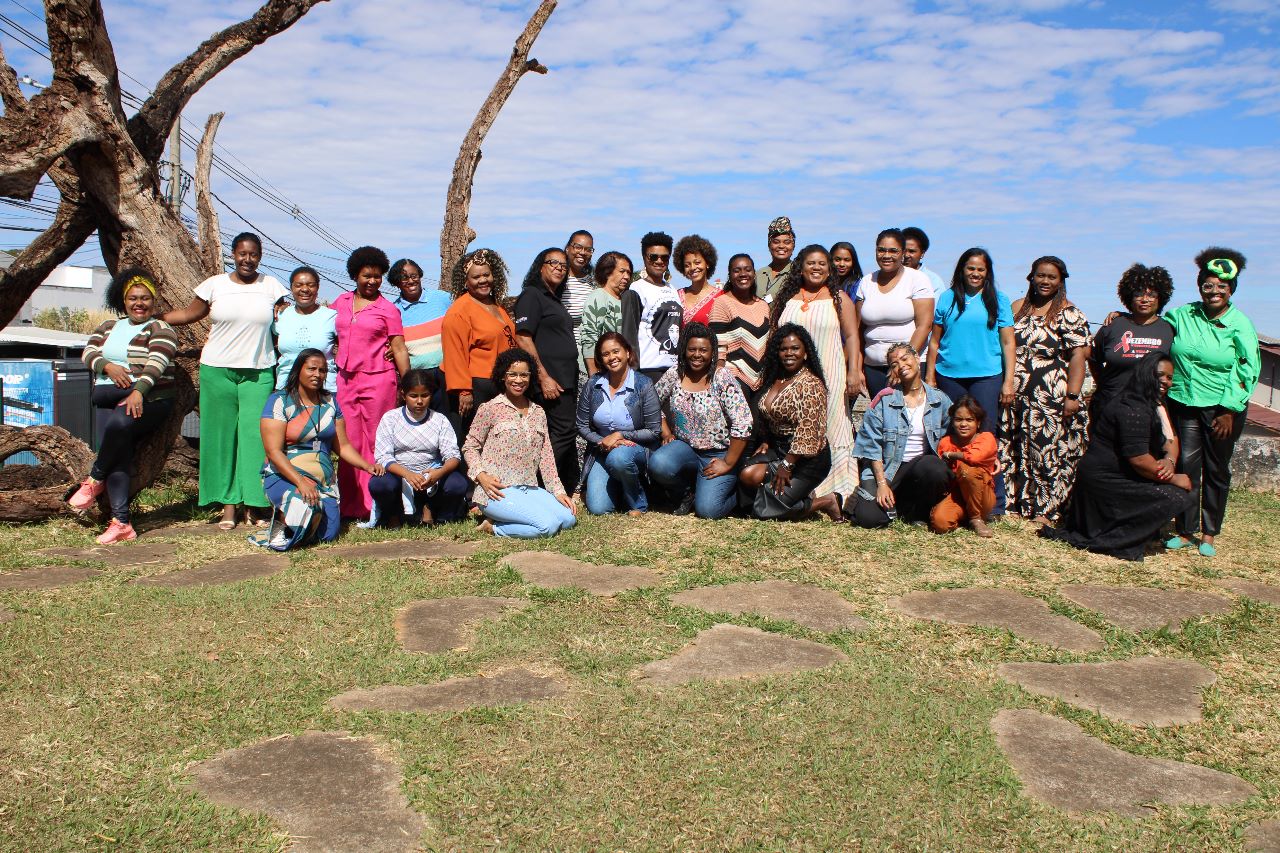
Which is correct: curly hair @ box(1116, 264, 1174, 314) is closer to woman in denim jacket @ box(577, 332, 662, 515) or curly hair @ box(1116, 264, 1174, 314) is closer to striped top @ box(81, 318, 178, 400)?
woman in denim jacket @ box(577, 332, 662, 515)

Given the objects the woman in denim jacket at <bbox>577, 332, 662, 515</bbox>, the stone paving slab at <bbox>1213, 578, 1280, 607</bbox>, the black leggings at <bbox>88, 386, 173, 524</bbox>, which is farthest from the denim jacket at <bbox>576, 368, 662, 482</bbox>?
the stone paving slab at <bbox>1213, 578, 1280, 607</bbox>

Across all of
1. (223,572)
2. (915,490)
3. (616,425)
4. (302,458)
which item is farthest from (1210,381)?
(223,572)

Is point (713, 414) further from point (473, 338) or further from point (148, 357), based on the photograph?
point (148, 357)

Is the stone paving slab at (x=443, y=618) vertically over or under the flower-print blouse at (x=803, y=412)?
under

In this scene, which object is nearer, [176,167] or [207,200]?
[207,200]

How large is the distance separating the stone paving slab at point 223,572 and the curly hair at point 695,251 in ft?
11.4

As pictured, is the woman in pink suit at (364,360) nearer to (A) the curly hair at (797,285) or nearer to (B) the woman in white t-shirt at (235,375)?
(B) the woman in white t-shirt at (235,375)

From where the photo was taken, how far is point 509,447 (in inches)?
242

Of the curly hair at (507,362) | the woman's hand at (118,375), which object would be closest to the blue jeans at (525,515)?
the curly hair at (507,362)

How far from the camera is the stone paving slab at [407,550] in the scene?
5500 millimetres

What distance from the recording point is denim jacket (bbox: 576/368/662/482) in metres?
6.67

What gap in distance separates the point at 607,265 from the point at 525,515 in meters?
2.14

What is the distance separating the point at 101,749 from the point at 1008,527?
5.30 meters

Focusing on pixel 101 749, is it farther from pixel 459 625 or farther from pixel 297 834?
pixel 459 625
